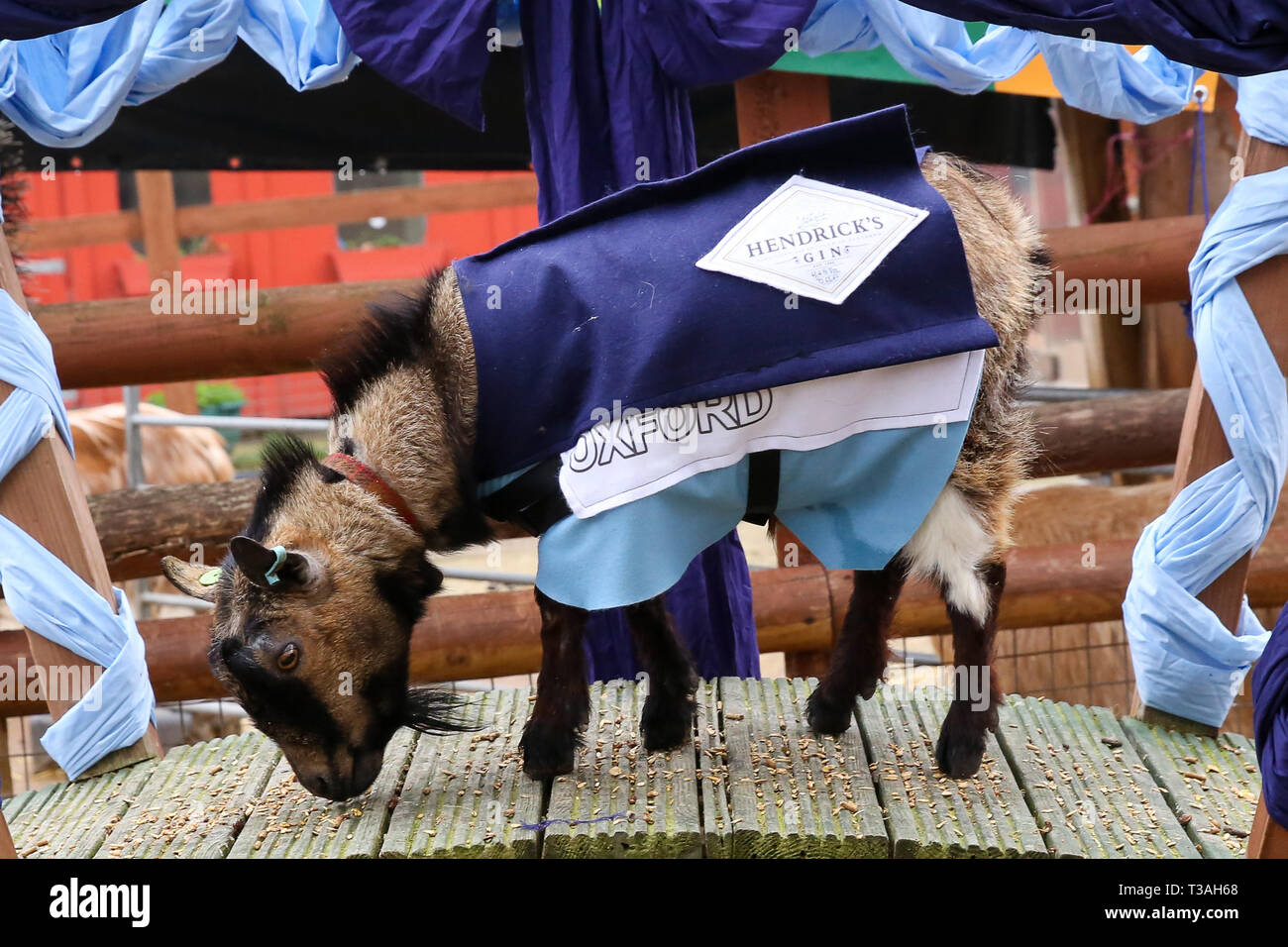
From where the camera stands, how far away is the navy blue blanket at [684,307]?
2.57 metres

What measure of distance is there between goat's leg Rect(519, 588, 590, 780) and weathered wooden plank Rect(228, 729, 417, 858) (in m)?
0.35

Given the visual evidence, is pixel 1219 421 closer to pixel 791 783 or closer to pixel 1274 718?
pixel 791 783

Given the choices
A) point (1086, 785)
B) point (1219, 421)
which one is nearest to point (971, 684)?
point (1086, 785)

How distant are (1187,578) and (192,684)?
10.5 feet

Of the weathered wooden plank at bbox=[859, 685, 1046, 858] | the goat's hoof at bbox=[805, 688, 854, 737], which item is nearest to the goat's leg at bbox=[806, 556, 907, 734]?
the goat's hoof at bbox=[805, 688, 854, 737]

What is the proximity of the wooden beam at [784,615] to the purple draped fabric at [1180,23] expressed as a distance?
233cm

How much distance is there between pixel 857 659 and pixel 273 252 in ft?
34.5

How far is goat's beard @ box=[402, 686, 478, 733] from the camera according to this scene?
280 centimetres

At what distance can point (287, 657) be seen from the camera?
2.52 m

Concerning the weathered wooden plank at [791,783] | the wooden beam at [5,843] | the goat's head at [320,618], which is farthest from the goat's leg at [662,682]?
the wooden beam at [5,843]

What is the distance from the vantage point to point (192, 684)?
438 centimetres

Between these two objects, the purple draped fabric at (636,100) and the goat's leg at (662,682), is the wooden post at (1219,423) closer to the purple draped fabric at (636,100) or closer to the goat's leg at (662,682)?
the purple draped fabric at (636,100)

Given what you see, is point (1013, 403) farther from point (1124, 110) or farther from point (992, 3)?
point (1124, 110)
